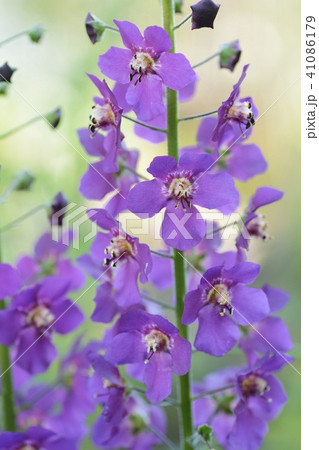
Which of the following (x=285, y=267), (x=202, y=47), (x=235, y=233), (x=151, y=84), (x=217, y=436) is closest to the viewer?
(x=151, y=84)

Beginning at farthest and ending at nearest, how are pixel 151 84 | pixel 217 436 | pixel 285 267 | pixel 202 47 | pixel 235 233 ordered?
pixel 285 267 < pixel 202 47 < pixel 217 436 < pixel 235 233 < pixel 151 84

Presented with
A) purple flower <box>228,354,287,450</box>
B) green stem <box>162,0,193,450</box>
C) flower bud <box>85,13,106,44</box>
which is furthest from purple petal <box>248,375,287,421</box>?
flower bud <box>85,13,106,44</box>

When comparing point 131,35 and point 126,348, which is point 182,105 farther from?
point 126,348

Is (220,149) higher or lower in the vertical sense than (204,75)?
lower

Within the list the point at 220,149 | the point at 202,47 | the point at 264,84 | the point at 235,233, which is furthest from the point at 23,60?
the point at 235,233

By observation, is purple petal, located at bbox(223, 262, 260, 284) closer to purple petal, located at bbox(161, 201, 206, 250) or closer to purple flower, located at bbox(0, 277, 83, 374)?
purple petal, located at bbox(161, 201, 206, 250)

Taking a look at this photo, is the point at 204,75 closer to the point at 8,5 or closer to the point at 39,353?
the point at 8,5

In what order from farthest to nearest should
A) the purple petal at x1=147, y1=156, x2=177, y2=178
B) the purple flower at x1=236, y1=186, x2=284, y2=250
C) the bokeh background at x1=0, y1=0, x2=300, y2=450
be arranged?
the bokeh background at x1=0, y1=0, x2=300, y2=450 < the purple flower at x1=236, y1=186, x2=284, y2=250 < the purple petal at x1=147, y1=156, x2=177, y2=178

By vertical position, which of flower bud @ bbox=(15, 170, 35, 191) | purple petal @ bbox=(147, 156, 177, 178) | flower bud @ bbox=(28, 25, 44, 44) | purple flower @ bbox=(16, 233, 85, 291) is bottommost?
purple petal @ bbox=(147, 156, 177, 178)
